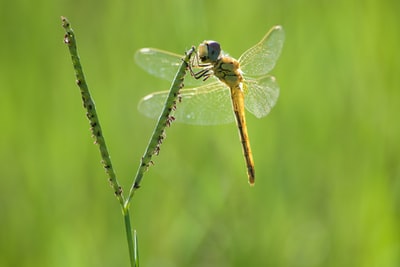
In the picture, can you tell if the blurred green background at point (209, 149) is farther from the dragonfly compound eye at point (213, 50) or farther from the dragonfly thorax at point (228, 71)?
the dragonfly compound eye at point (213, 50)

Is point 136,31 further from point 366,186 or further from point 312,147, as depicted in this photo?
point 366,186

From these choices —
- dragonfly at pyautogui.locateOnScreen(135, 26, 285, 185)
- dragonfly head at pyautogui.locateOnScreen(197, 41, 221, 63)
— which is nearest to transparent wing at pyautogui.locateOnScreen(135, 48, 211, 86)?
dragonfly at pyautogui.locateOnScreen(135, 26, 285, 185)

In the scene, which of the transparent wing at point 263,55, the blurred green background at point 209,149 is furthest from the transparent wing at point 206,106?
the blurred green background at point 209,149

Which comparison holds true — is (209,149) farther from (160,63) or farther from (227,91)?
(160,63)

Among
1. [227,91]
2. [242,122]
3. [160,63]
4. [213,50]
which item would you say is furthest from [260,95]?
[213,50]

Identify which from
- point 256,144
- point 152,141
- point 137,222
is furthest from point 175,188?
point 152,141

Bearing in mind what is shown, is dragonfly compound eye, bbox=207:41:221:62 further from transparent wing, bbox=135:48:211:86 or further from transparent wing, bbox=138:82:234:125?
transparent wing, bbox=138:82:234:125
